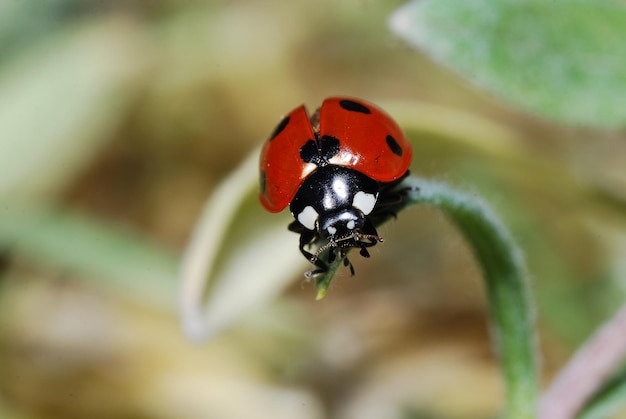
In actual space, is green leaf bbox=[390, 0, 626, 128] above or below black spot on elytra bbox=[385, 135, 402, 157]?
above

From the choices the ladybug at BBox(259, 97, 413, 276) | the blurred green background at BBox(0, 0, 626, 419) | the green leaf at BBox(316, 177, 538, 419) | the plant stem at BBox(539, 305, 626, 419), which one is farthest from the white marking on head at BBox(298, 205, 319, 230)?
the plant stem at BBox(539, 305, 626, 419)

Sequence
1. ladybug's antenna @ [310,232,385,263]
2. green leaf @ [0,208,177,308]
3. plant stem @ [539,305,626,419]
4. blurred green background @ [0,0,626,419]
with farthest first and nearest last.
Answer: green leaf @ [0,208,177,308], blurred green background @ [0,0,626,419], plant stem @ [539,305,626,419], ladybug's antenna @ [310,232,385,263]

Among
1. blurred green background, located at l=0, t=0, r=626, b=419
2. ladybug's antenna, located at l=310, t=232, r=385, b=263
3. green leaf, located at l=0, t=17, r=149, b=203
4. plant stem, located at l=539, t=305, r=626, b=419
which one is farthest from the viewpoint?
green leaf, located at l=0, t=17, r=149, b=203

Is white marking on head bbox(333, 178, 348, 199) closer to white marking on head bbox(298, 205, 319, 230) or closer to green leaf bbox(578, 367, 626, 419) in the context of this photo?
white marking on head bbox(298, 205, 319, 230)

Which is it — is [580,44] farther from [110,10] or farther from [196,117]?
[110,10]

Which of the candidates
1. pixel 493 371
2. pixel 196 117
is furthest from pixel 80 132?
pixel 493 371

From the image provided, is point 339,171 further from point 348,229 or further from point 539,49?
point 539,49

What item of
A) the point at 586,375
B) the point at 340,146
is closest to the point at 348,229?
the point at 340,146
